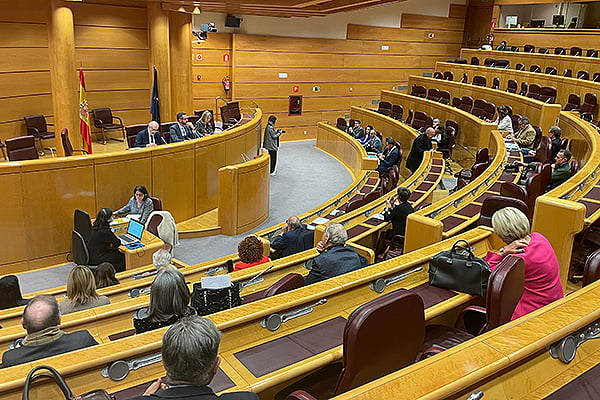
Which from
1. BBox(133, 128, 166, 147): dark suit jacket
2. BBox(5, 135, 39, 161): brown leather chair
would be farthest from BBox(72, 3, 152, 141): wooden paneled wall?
BBox(5, 135, 39, 161): brown leather chair

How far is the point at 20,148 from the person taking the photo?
7812mm

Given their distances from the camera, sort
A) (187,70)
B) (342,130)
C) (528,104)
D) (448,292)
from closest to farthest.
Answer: (448,292) → (528,104) → (187,70) → (342,130)

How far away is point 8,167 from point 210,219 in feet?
9.89

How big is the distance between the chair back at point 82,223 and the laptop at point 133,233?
373 millimetres

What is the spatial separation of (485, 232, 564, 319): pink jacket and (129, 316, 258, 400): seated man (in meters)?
1.80

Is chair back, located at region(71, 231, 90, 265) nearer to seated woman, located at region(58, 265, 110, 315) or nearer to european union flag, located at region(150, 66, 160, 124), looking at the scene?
seated woman, located at region(58, 265, 110, 315)

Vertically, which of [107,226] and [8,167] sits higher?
[8,167]

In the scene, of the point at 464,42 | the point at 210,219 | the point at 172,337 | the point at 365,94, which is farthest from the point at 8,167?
the point at 464,42

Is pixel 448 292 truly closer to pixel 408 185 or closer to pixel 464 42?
pixel 408 185

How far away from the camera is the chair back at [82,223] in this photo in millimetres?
6750

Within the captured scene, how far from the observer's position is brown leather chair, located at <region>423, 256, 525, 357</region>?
252 cm

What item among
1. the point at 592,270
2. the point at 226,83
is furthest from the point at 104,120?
the point at 592,270

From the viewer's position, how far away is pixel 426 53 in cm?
1847

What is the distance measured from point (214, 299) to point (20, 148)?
5.96 m
